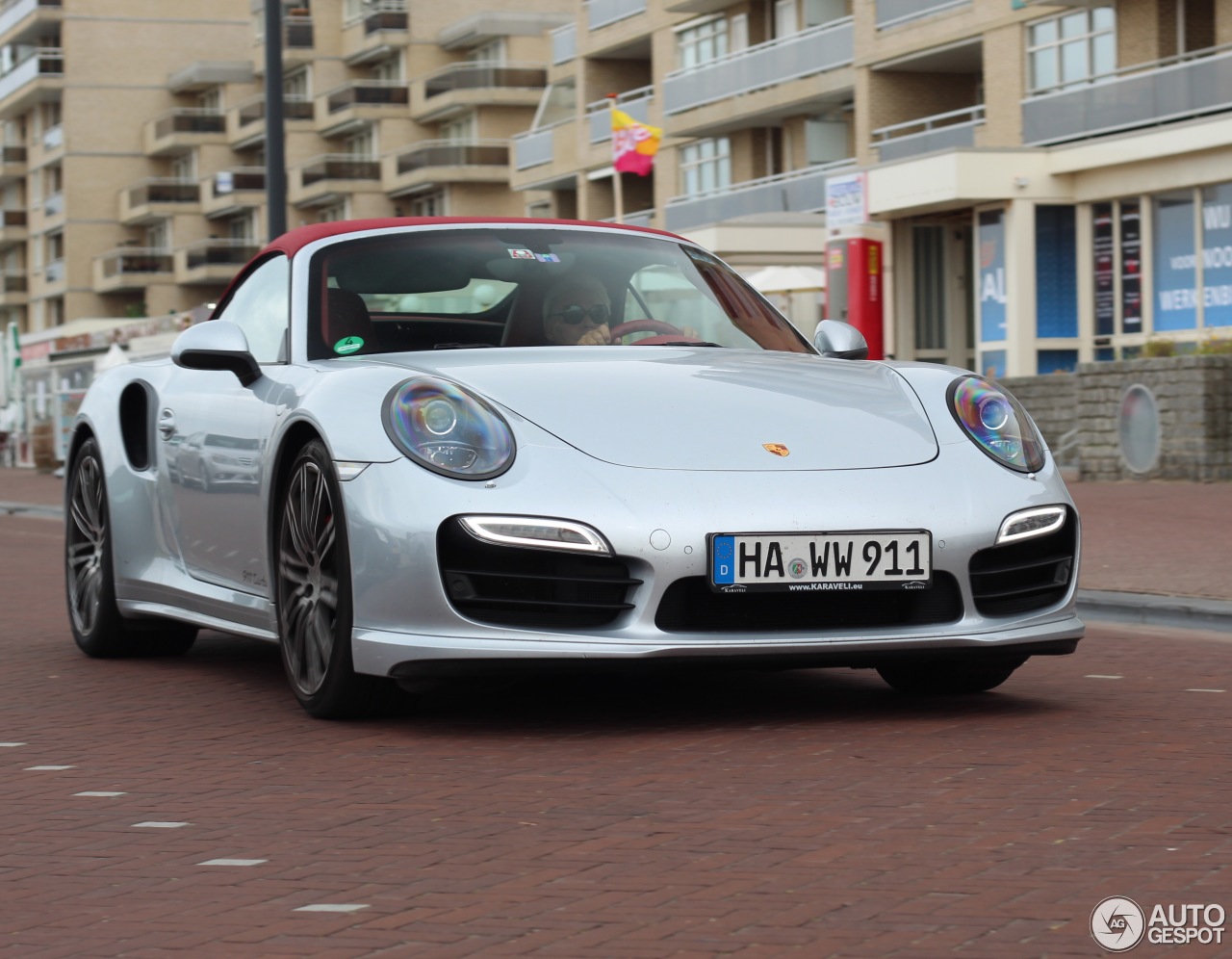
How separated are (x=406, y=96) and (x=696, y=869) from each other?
77352 mm

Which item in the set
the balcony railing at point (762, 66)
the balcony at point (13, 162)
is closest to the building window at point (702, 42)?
the balcony railing at point (762, 66)

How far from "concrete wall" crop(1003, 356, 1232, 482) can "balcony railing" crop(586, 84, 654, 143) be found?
28900mm

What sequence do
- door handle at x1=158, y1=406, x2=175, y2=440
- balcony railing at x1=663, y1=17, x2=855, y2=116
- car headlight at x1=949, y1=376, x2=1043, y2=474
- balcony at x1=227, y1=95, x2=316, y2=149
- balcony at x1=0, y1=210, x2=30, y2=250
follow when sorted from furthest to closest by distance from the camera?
balcony at x1=0, y1=210, x2=30, y2=250 < balcony at x1=227, y1=95, x2=316, y2=149 < balcony railing at x1=663, y1=17, x2=855, y2=116 < door handle at x1=158, y1=406, x2=175, y2=440 < car headlight at x1=949, y1=376, x2=1043, y2=474

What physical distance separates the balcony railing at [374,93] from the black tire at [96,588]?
72522 mm

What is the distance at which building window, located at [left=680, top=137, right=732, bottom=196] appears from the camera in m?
46.9

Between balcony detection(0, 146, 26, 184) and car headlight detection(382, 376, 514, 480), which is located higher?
balcony detection(0, 146, 26, 184)

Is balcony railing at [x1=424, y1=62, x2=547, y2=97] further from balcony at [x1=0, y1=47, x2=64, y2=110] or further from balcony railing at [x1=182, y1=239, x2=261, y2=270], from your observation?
balcony at [x1=0, y1=47, x2=64, y2=110]

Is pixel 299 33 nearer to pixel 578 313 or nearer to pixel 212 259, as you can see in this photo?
pixel 212 259

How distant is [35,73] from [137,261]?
9.26 m

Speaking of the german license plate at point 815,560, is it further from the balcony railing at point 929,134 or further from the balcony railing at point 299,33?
the balcony railing at point 299,33

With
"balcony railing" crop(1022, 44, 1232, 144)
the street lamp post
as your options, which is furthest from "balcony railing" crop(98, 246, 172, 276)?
the street lamp post

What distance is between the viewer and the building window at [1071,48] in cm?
3288

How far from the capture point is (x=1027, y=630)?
19.0 feet

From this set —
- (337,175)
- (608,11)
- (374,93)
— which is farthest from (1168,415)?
(337,175)
